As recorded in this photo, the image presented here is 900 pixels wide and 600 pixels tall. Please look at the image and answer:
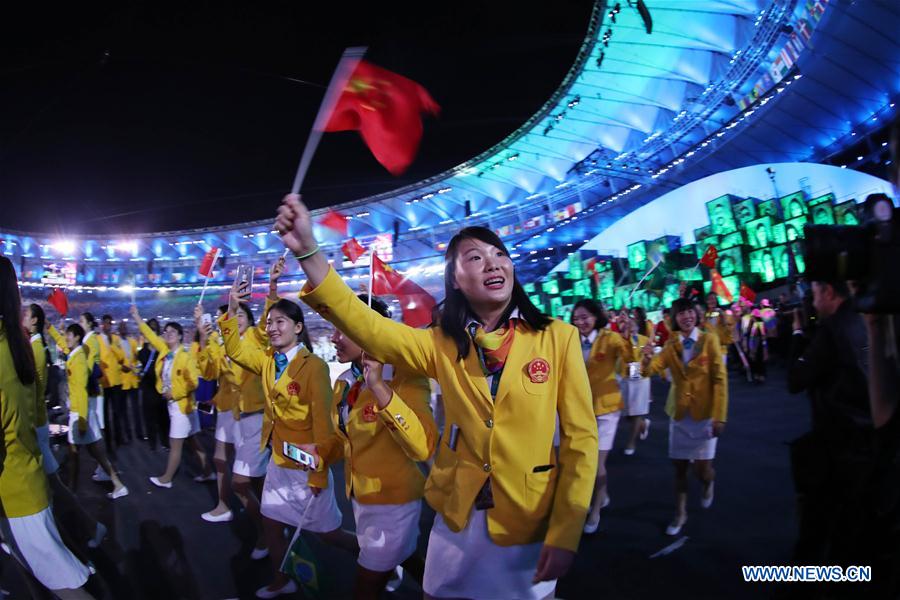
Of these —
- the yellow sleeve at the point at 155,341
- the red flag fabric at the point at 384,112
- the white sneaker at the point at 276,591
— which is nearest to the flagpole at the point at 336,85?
the red flag fabric at the point at 384,112

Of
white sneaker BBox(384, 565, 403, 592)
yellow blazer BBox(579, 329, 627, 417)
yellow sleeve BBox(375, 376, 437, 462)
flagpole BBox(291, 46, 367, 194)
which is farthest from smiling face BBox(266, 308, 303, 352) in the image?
yellow blazer BBox(579, 329, 627, 417)

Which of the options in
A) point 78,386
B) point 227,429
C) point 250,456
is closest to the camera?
point 250,456

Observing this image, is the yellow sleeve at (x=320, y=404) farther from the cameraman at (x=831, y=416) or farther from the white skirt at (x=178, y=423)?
the white skirt at (x=178, y=423)

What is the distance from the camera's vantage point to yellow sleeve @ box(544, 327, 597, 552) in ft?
5.61

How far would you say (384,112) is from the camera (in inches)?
82.9

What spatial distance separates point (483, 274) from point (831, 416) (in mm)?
2213

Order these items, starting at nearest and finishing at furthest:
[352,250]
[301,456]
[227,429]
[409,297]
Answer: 1. [301,456]
2. [409,297]
3. [227,429]
4. [352,250]

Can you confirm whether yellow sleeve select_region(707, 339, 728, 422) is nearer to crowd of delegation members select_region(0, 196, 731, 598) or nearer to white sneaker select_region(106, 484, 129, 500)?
crowd of delegation members select_region(0, 196, 731, 598)

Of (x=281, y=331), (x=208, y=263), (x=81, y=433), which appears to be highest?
(x=208, y=263)

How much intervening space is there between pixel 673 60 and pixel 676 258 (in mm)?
10569

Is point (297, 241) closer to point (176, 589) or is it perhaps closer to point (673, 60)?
point (176, 589)

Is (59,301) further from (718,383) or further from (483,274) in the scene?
(718,383)

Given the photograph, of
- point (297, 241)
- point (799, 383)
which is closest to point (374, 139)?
point (297, 241)

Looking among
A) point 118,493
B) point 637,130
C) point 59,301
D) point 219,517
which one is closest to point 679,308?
point 219,517
